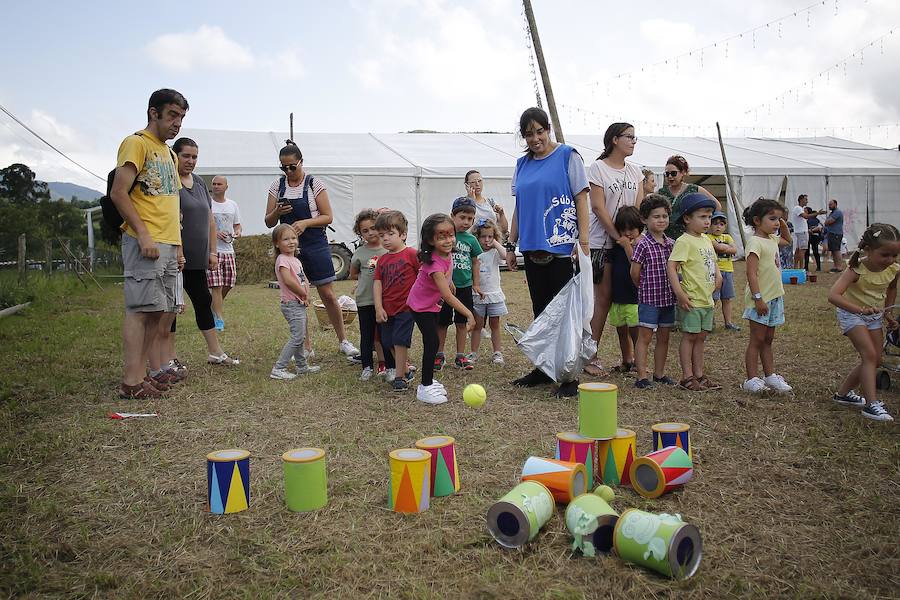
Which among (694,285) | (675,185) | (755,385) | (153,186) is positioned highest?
(675,185)

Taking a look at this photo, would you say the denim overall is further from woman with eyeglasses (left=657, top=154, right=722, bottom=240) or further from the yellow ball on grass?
woman with eyeglasses (left=657, top=154, right=722, bottom=240)

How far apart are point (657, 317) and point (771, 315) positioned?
76cm

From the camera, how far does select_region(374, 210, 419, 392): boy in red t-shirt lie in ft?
15.6

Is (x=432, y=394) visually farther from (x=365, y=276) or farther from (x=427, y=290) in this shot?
(x=365, y=276)

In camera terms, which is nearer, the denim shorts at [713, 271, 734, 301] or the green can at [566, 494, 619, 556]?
the green can at [566, 494, 619, 556]

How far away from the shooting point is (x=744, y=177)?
1845 cm

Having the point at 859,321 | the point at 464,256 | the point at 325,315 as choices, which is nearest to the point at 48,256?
the point at 325,315

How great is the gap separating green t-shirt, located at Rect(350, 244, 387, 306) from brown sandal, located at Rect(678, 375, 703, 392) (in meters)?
2.48

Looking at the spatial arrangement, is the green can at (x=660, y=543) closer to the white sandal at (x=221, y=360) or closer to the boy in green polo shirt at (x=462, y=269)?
the boy in green polo shirt at (x=462, y=269)

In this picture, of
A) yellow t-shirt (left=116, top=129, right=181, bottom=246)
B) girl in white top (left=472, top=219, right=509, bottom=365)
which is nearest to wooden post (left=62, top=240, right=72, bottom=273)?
yellow t-shirt (left=116, top=129, right=181, bottom=246)

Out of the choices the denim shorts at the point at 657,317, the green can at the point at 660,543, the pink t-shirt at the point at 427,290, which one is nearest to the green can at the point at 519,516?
the green can at the point at 660,543

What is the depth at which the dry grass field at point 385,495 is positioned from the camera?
2125 millimetres

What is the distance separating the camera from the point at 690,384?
457 centimetres

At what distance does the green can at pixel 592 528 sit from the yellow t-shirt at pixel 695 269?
270 cm
